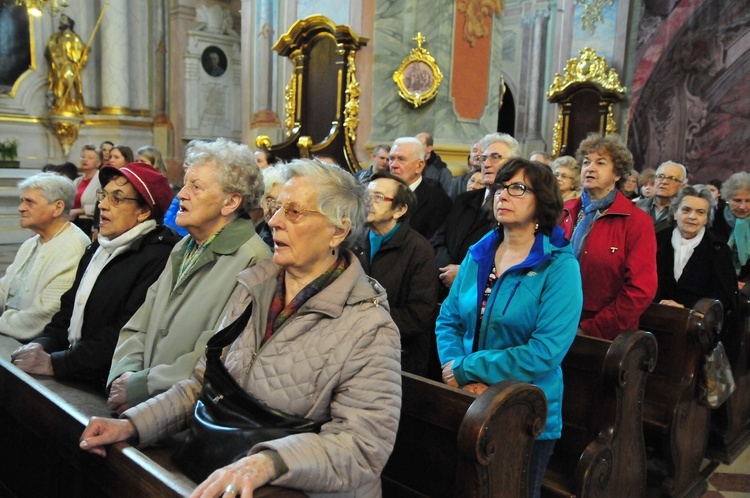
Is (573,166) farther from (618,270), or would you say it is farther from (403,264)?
(403,264)

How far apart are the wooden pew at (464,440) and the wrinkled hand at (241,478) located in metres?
0.62

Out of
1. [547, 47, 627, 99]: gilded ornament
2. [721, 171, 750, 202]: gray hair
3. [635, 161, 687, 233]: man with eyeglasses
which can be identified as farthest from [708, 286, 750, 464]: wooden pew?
[547, 47, 627, 99]: gilded ornament

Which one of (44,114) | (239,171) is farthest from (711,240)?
(44,114)

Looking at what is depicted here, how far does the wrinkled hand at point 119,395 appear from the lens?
7.05 ft

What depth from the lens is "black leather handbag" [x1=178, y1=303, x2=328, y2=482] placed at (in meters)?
1.58

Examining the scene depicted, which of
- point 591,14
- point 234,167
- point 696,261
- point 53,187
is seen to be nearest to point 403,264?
point 234,167

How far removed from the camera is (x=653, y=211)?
498cm

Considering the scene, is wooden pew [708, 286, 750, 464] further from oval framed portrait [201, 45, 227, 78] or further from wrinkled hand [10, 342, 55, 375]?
oval framed portrait [201, 45, 227, 78]

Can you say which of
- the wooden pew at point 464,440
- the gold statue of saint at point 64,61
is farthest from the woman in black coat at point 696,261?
the gold statue of saint at point 64,61

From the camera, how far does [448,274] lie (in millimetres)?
3582

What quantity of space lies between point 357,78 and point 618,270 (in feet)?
13.0

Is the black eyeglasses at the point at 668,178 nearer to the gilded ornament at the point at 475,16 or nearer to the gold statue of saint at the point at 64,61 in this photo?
the gilded ornament at the point at 475,16

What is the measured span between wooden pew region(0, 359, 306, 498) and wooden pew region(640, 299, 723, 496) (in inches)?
101

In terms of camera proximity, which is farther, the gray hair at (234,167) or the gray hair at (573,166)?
the gray hair at (573,166)
